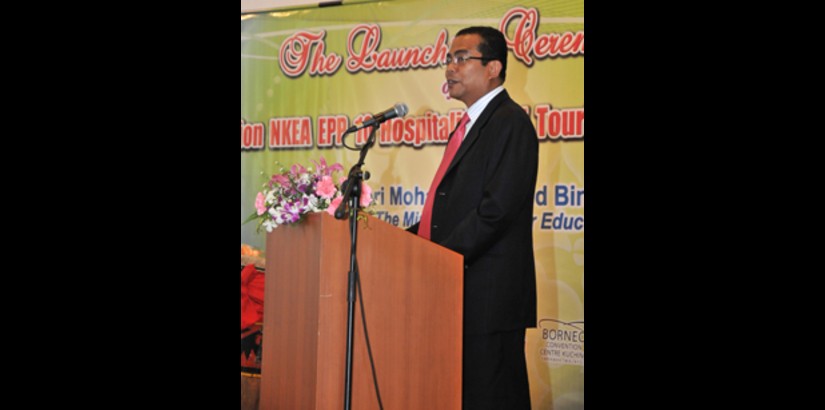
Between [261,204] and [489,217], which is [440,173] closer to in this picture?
[489,217]

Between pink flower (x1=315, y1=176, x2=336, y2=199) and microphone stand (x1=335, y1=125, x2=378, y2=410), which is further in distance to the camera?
pink flower (x1=315, y1=176, x2=336, y2=199)

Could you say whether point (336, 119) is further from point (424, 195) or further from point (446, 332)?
point (446, 332)

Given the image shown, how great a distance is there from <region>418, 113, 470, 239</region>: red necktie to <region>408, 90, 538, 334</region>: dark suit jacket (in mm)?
76

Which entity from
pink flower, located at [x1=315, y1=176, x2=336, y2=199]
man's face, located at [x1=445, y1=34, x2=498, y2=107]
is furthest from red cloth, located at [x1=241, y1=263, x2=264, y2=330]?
pink flower, located at [x1=315, y1=176, x2=336, y2=199]

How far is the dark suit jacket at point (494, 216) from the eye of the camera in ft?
13.9

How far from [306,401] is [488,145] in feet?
5.83

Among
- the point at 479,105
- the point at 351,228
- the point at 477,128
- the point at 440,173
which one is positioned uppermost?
the point at 479,105

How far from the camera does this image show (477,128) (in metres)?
4.64

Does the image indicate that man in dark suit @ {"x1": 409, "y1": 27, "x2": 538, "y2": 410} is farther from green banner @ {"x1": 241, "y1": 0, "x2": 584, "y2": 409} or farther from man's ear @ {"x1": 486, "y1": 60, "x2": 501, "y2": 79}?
green banner @ {"x1": 241, "y1": 0, "x2": 584, "y2": 409}

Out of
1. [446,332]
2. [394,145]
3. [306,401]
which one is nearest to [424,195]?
[394,145]

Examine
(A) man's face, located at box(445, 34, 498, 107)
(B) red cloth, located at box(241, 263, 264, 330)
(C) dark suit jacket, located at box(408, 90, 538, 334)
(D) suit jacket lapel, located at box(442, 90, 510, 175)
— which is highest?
(A) man's face, located at box(445, 34, 498, 107)

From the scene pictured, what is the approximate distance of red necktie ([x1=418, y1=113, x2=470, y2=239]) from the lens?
4754 millimetres

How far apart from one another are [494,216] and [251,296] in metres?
2.20

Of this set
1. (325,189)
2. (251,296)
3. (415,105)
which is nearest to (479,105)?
(415,105)
